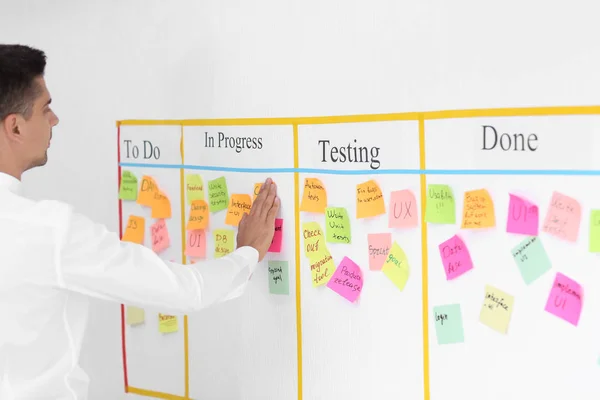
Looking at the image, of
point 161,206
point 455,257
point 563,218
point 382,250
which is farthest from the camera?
point 161,206

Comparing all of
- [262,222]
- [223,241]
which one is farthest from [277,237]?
[223,241]

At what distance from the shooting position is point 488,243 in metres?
1.47

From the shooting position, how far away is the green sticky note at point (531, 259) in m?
1.41

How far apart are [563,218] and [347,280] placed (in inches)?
18.7

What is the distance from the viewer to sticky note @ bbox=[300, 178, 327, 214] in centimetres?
170

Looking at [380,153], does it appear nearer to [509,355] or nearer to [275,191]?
[275,191]

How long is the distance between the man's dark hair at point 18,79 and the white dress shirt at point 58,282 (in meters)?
0.14

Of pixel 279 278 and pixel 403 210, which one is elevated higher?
pixel 403 210

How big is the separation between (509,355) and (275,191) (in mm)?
610

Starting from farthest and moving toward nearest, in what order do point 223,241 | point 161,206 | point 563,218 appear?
point 161,206, point 223,241, point 563,218

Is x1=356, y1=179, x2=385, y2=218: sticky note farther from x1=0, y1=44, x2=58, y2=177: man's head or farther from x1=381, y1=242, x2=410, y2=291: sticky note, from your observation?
x1=0, y1=44, x2=58, y2=177: man's head

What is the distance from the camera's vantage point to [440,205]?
1521 millimetres

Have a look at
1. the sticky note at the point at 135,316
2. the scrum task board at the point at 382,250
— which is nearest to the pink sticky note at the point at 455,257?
the scrum task board at the point at 382,250

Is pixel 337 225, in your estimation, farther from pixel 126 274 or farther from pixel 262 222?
pixel 126 274
